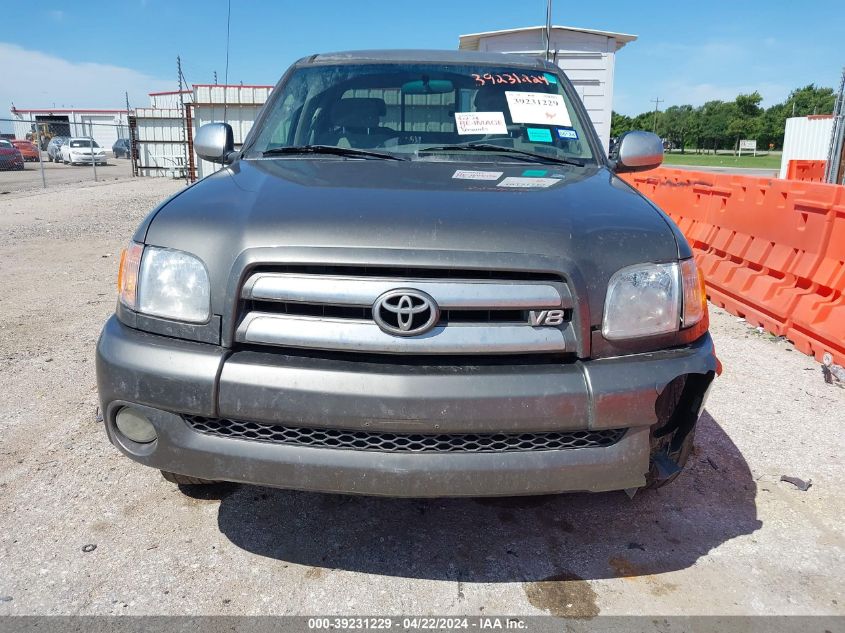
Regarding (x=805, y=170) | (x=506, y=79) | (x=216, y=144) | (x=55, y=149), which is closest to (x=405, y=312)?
(x=216, y=144)

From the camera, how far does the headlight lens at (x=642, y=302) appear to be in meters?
2.12

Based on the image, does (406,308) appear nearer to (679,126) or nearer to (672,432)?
(672,432)

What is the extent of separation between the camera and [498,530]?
8.92 ft

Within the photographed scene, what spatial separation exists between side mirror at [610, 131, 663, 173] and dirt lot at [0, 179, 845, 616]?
150cm

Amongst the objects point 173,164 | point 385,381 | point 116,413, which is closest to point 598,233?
point 385,381

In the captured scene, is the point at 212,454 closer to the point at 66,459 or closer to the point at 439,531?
the point at 439,531

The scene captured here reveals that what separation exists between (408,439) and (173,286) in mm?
915

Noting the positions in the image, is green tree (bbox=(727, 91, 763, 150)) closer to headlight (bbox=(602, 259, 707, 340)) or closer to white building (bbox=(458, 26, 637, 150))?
white building (bbox=(458, 26, 637, 150))

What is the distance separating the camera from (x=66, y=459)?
3215 mm

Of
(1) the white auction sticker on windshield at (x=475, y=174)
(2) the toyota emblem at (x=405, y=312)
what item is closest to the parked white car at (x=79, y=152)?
(1) the white auction sticker on windshield at (x=475, y=174)

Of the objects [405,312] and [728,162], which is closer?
[405,312]

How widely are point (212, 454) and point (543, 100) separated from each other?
2.45 m

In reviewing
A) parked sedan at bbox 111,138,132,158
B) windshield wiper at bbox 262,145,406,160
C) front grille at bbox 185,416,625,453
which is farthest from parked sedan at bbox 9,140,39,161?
front grille at bbox 185,416,625,453

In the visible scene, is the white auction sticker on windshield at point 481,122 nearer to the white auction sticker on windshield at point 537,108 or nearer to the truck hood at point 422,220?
the white auction sticker on windshield at point 537,108
